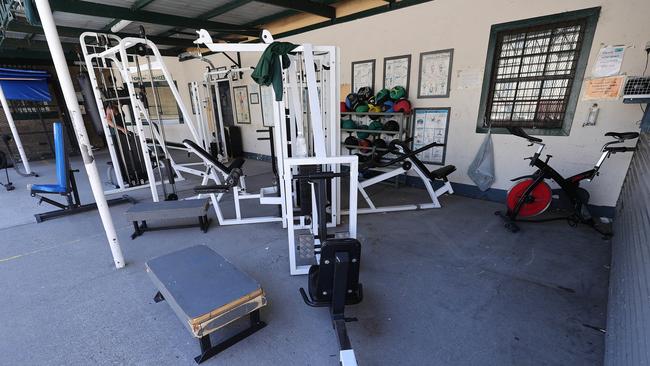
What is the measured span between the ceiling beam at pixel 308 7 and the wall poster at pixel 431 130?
224cm

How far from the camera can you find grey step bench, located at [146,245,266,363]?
153 centimetres

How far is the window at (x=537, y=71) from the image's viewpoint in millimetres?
3062

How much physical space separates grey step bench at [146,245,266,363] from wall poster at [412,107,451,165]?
3525mm

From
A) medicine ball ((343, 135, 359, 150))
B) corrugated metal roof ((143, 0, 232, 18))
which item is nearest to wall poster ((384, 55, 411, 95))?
medicine ball ((343, 135, 359, 150))

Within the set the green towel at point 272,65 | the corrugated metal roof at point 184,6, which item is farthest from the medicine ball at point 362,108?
the corrugated metal roof at point 184,6

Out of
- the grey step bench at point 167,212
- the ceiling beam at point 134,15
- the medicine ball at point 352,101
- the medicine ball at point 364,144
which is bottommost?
the grey step bench at point 167,212

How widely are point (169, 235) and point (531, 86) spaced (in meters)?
4.55

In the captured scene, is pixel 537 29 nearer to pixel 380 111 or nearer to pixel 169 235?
pixel 380 111

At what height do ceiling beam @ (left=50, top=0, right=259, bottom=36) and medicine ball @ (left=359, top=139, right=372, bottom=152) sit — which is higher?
ceiling beam @ (left=50, top=0, right=259, bottom=36)

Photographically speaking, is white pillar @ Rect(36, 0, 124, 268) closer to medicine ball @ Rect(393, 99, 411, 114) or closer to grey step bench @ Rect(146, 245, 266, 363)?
grey step bench @ Rect(146, 245, 266, 363)

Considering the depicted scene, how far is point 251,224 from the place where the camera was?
3.32 m

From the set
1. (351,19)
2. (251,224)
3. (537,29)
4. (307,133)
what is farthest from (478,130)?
(251,224)

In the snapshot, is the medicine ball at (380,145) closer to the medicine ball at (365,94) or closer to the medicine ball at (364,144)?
the medicine ball at (364,144)

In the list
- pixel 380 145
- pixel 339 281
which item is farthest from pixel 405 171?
pixel 339 281
